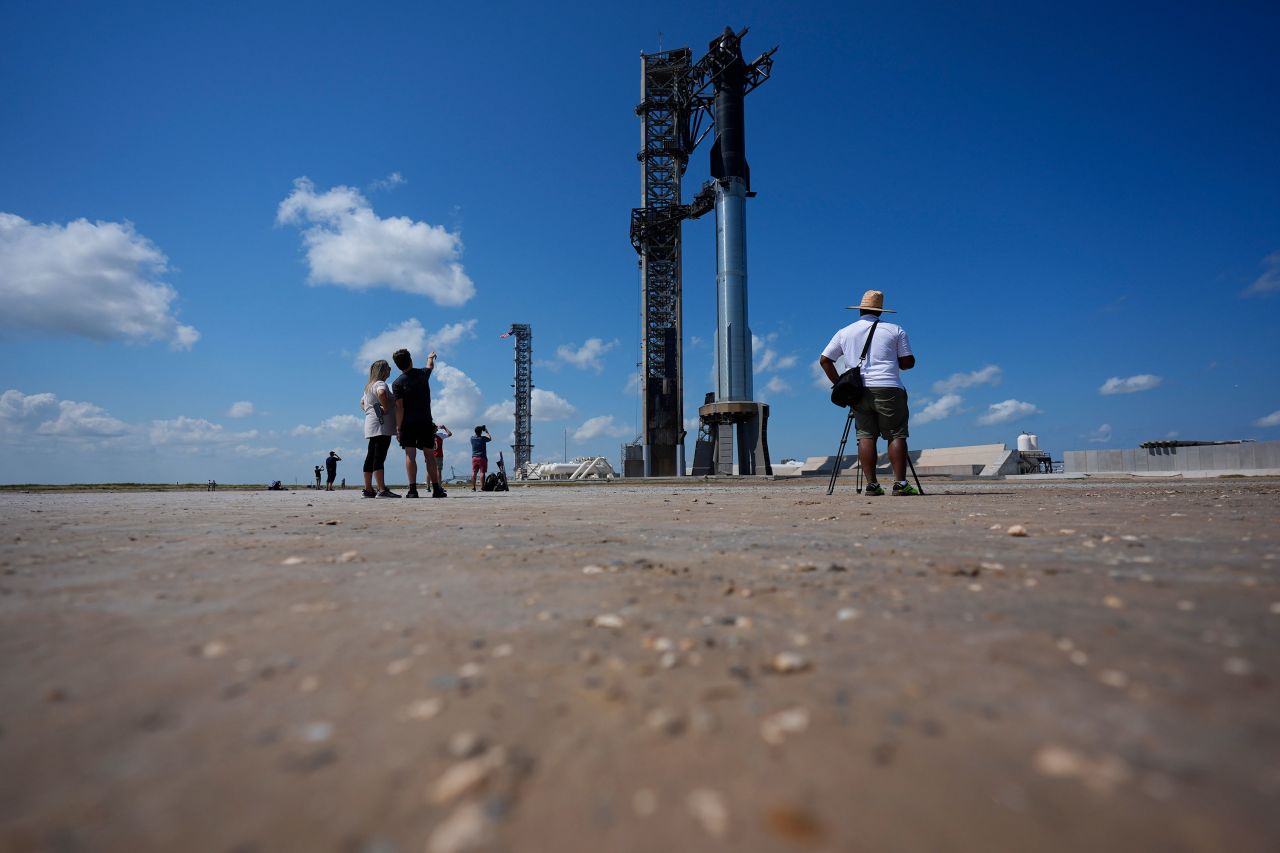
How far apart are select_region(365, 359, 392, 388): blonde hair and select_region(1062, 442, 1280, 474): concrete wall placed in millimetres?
25706

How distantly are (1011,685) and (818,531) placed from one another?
2.35 m

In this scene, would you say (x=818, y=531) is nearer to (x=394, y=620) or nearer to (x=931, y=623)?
(x=931, y=623)

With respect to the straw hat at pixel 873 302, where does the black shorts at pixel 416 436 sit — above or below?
below

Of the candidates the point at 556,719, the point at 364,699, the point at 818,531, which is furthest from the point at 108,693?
the point at 818,531

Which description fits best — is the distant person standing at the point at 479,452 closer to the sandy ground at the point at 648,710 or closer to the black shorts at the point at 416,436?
the black shorts at the point at 416,436

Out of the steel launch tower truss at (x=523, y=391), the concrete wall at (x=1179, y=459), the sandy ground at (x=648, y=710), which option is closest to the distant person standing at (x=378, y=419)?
the sandy ground at (x=648, y=710)

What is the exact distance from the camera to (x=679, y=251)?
35.3 m

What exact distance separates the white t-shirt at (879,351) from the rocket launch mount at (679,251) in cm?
2192

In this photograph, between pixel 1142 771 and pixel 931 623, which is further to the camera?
pixel 931 623

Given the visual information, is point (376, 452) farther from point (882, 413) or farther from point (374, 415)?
point (882, 413)

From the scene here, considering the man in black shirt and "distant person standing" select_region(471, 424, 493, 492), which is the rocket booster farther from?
the man in black shirt

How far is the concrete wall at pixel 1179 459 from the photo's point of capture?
63.9 feet

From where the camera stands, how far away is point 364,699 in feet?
3.33

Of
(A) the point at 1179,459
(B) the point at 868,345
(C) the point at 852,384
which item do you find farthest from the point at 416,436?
(A) the point at 1179,459
